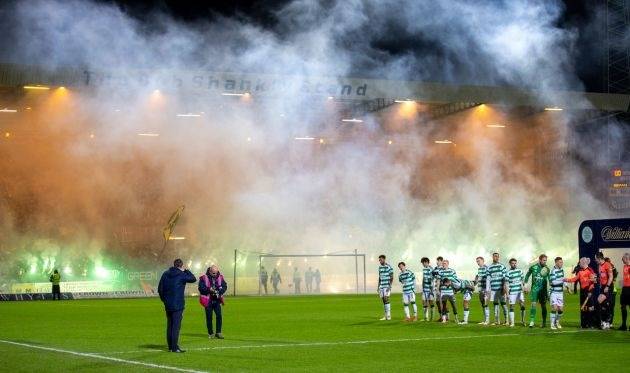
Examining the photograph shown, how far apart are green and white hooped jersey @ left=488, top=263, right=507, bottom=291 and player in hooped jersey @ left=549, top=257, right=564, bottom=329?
1.49 metres

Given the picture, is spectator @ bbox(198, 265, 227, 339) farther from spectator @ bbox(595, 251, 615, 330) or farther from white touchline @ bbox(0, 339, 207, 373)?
spectator @ bbox(595, 251, 615, 330)

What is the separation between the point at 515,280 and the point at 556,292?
150 centimetres

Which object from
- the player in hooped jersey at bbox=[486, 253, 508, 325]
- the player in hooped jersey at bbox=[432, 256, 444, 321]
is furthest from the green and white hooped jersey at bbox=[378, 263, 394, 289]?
the player in hooped jersey at bbox=[486, 253, 508, 325]

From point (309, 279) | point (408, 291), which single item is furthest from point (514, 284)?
point (309, 279)

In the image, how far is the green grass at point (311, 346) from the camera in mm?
13688

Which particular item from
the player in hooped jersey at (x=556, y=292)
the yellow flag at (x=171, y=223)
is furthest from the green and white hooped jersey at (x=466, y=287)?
the yellow flag at (x=171, y=223)

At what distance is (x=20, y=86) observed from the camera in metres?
43.1

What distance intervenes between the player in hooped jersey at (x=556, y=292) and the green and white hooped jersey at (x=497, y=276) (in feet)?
4.89

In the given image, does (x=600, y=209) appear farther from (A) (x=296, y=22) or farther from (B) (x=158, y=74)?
(B) (x=158, y=74)

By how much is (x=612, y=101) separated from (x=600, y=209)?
6.75m

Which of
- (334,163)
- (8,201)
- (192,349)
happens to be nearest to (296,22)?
(334,163)

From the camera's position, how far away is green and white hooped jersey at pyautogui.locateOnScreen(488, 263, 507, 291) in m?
22.5

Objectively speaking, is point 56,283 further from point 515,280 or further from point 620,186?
point 620,186

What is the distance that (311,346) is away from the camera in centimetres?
1698
